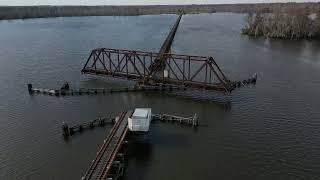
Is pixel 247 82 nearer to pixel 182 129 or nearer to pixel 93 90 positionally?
pixel 182 129

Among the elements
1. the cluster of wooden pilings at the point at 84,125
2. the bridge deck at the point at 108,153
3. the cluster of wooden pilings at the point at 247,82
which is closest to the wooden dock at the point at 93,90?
the cluster of wooden pilings at the point at 247,82

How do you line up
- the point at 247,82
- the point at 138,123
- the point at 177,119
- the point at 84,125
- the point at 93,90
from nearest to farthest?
the point at 138,123 → the point at 84,125 → the point at 177,119 → the point at 93,90 → the point at 247,82

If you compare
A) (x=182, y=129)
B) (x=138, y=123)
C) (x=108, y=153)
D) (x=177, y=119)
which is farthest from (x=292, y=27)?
(x=108, y=153)

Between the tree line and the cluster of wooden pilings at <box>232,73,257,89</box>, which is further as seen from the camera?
the tree line

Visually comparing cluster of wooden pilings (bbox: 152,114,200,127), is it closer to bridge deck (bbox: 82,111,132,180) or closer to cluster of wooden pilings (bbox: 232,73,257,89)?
bridge deck (bbox: 82,111,132,180)

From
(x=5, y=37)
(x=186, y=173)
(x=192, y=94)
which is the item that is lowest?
(x=186, y=173)

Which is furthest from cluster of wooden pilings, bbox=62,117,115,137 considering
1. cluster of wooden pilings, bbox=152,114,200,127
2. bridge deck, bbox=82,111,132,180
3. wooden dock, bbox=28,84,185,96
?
wooden dock, bbox=28,84,185,96

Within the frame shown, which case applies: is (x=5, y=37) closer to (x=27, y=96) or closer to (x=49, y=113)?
(x=27, y=96)

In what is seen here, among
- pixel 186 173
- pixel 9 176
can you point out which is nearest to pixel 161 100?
pixel 186 173
